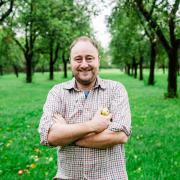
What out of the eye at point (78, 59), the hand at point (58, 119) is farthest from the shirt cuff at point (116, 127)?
the eye at point (78, 59)

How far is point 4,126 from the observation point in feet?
46.5

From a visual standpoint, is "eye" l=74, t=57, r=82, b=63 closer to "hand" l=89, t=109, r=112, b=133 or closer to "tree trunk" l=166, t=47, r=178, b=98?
"hand" l=89, t=109, r=112, b=133

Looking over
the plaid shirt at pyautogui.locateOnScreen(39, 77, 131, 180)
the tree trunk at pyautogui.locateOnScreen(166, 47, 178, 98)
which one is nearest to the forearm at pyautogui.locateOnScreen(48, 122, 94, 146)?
the plaid shirt at pyautogui.locateOnScreen(39, 77, 131, 180)

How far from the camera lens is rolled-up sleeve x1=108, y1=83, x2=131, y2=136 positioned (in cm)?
418

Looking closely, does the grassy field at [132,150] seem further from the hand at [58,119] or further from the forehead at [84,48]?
the forehead at [84,48]

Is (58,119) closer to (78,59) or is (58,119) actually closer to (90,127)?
(90,127)

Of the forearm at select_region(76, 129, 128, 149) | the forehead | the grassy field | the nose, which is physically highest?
the forehead

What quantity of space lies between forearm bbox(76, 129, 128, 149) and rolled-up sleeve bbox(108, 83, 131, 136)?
0.26ft

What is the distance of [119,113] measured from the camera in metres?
4.24

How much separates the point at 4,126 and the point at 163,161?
6.63 meters

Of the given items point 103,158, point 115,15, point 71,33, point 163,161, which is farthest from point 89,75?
point 71,33

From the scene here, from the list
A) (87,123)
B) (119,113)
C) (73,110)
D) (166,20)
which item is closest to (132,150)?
(119,113)

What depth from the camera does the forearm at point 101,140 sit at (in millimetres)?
4066

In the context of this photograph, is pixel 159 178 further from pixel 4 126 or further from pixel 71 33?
pixel 71 33
